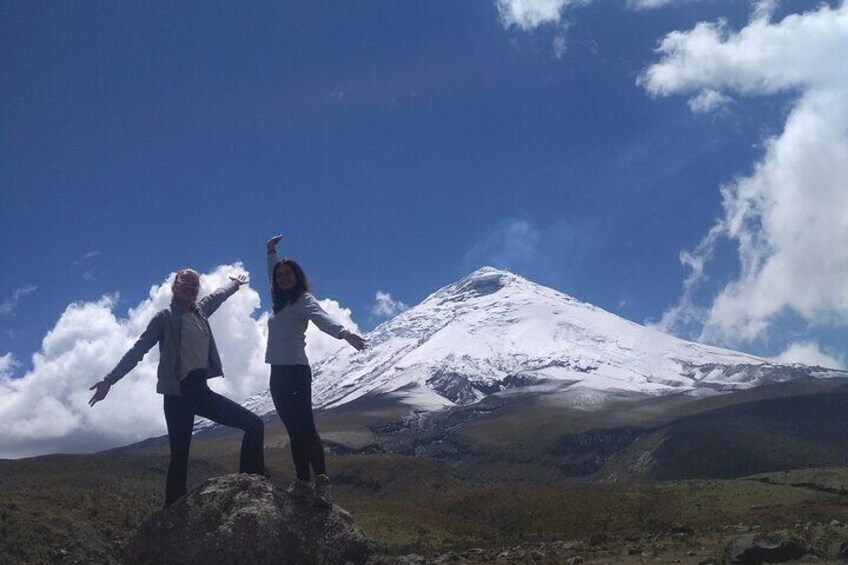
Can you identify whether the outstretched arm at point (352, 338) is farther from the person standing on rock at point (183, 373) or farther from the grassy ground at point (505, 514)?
the grassy ground at point (505, 514)

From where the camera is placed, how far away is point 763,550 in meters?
17.2

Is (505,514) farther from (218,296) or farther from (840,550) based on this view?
(218,296)

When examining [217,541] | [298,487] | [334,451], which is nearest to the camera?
[217,541]

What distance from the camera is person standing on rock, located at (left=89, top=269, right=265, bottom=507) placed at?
9086mm

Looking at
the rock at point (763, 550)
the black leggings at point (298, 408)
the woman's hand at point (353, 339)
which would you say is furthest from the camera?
the rock at point (763, 550)

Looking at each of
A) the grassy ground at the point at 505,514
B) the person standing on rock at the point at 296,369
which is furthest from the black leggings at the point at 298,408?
the grassy ground at the point at 505,514

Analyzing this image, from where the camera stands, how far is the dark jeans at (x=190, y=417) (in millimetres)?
9141

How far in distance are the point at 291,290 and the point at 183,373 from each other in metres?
1.56

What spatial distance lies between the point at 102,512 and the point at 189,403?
1745 centimetres

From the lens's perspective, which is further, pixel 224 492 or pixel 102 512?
pixel 102 512

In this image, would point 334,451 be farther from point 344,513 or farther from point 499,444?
point 344,513

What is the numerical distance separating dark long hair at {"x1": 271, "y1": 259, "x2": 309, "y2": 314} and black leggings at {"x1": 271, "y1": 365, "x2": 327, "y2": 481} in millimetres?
762

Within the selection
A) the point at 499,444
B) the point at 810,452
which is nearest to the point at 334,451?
the point at 499,444

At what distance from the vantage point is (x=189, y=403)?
30.0ft
